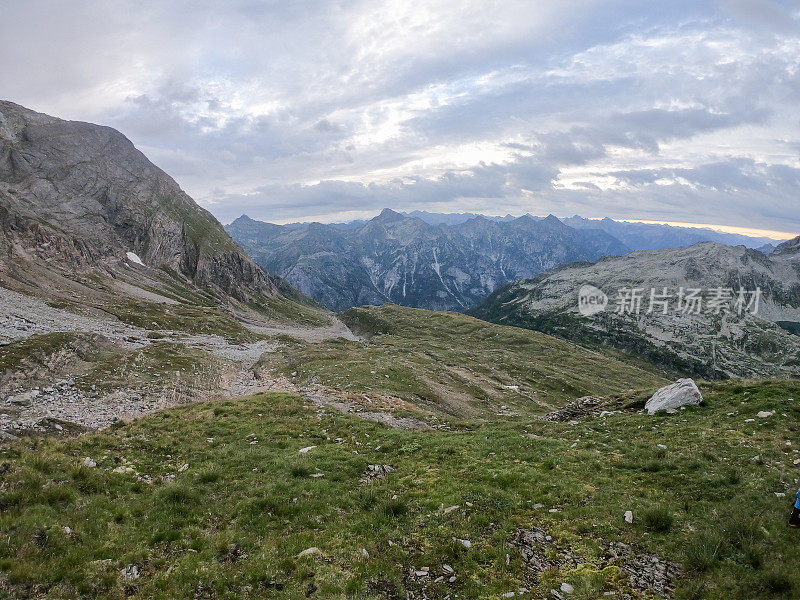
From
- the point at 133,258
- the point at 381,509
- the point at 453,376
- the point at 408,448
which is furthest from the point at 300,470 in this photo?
the point at 133,258

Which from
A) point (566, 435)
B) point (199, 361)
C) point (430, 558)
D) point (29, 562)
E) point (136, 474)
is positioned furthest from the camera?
point (199, 361)

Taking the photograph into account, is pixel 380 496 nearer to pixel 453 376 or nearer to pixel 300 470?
pixel 300 470

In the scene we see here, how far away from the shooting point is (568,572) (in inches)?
424

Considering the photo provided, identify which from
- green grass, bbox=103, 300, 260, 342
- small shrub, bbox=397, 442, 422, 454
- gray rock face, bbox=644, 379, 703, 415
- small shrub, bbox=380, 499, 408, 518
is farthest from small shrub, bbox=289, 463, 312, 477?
green grass, bbox=103, 300, 260, 342

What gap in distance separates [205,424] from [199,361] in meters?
37.0

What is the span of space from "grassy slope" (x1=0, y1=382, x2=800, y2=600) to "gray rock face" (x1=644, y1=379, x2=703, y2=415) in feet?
9.61

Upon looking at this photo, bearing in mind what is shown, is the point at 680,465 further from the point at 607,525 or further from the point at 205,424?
the point at 205,424

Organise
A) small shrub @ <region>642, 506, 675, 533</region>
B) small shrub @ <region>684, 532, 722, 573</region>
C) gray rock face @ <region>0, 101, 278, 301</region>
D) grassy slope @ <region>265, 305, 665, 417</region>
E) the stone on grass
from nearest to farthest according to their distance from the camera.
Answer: the stone on grass
small shrub @ <region>684, 532, 722, 573</region>
small shrub @ <region>642, 506, 675, 533</region>
grassy slope @ <region>265, 305, 665, 417</region>
gray rock face @ <region>0, 101, 278, 301</region>

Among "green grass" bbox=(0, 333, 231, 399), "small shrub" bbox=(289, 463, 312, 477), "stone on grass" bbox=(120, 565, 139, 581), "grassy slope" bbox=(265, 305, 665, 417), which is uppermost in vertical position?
"stone on grass" bbox=(120, 565, 139, 581)

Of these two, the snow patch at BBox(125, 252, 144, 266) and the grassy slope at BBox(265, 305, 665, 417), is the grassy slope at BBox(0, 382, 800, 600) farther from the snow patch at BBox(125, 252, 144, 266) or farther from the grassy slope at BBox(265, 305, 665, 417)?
the snow patch at BBox(125, 252, 144, 266)

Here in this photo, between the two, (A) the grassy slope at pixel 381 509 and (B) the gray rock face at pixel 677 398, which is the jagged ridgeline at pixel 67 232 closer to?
(A) the grassy slope at pixel 381 509

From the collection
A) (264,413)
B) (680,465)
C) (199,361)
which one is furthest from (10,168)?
(680,465)

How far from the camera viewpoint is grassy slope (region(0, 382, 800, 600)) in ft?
32.7

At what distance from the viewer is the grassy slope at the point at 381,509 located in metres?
9.98
